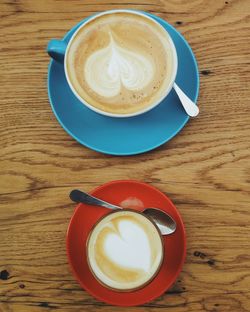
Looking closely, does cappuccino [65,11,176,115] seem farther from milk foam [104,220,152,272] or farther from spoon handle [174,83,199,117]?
milk foam [104,220,152,272]

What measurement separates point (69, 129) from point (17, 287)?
36cm

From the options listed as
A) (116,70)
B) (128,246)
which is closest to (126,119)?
(116,70)

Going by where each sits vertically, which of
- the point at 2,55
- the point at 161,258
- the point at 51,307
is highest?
the point at 2,55

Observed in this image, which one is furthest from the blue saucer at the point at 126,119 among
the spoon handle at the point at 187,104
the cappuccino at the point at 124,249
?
the cappuccino at the point at 124,249

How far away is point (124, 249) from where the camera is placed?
100 centimetres

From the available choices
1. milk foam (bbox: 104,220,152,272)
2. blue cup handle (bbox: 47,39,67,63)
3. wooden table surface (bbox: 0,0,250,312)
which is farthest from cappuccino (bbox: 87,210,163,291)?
blue cup handle (bbox: 47,39,67,63)

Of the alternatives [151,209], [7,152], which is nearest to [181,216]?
[151,209]

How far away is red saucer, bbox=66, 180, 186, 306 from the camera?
103 cm

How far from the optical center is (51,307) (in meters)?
1.08

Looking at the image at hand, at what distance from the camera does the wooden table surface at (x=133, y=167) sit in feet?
3.53

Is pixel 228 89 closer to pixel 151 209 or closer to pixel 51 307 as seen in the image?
pixel 151 209

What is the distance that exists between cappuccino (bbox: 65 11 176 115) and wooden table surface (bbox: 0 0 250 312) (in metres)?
0.11

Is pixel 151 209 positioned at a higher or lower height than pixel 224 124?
lower

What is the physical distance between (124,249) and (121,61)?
0.38 metres
